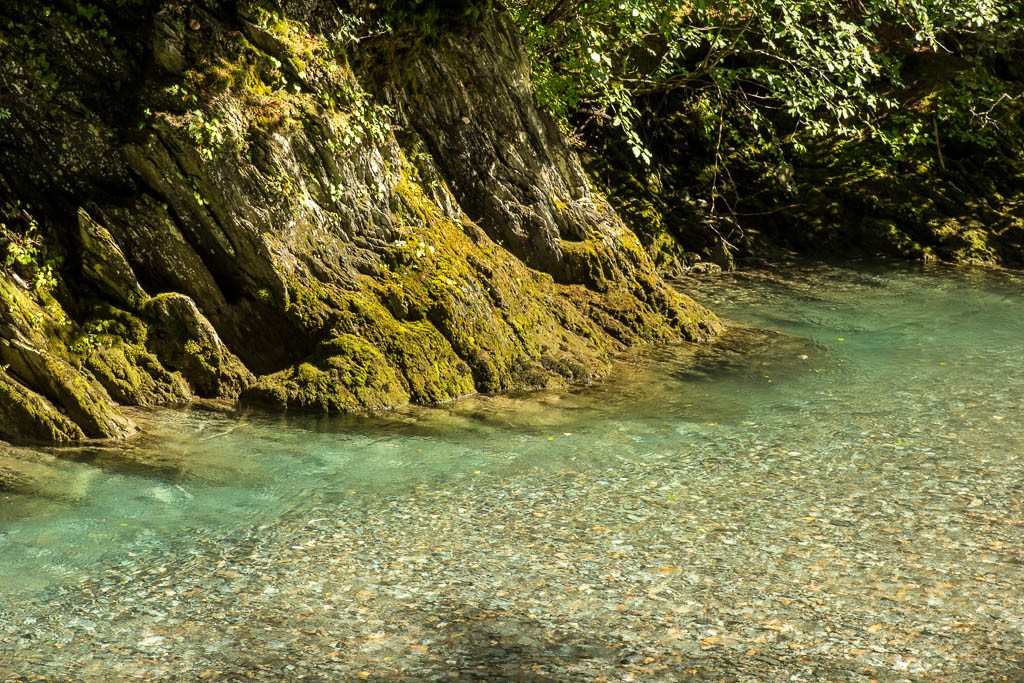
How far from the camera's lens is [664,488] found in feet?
28.7

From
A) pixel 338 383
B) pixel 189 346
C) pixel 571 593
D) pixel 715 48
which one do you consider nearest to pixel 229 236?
pixel 189 346

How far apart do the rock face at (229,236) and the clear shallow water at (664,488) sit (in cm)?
58

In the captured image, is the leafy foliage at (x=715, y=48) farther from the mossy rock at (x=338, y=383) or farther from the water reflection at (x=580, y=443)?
the mossy rock at (x=338, y=383)

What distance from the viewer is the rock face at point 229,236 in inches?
403

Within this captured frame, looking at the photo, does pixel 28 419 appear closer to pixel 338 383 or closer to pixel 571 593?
pixel 338 383

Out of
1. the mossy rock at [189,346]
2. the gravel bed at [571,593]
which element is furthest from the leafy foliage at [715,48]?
the gravel bed at [571,593]

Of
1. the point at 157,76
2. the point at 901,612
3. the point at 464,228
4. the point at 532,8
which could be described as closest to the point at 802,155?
the point at 532,8

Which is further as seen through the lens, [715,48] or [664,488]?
[715,48]

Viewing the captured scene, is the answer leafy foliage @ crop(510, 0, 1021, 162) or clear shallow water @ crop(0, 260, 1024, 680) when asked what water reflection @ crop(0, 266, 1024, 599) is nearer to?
clear shallow water @ crop(0, 260, 1024, 680)

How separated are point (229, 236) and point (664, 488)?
513 centimetres

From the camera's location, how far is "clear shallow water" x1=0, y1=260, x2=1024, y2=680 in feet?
22.7

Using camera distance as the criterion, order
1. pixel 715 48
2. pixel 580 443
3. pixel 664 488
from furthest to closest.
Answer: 1. pixel 715 48
2. pixel 580 443
3. pixel 664 488

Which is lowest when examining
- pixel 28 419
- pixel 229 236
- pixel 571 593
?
pixel 571 593

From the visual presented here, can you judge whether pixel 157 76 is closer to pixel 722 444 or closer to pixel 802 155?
pixel 722 444
